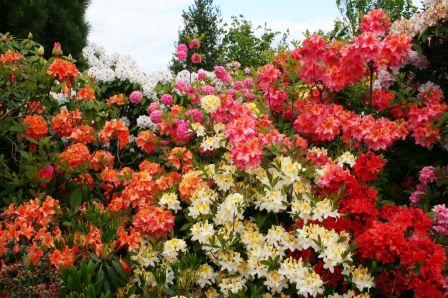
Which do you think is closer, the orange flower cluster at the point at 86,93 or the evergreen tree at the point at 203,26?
the orange flower cluster at the point at 86,93

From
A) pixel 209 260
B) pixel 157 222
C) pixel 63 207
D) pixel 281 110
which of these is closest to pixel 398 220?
pixel 209 260

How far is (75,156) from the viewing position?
3.98 m

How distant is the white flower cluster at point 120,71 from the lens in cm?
558

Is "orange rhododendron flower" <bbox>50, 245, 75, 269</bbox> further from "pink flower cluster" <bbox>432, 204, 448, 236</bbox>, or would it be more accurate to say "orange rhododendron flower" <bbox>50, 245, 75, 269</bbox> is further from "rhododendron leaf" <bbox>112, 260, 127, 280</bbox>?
"pink flower cluster" <bbox>432, 204, 448, 236</bbox>

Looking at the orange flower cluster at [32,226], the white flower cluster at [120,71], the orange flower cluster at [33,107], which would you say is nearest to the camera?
the orange flower cluster at [32,226]

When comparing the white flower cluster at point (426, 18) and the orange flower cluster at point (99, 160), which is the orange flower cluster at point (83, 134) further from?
the white flower cluster at point (426, 18)

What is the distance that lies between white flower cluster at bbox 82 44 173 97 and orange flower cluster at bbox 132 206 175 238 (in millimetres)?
2491

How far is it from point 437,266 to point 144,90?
140 inches

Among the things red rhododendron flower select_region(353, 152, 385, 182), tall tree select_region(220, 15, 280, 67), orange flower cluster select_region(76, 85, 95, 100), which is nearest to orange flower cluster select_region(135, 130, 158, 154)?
orange flower cluster select_region(76, 85, 95, 100)

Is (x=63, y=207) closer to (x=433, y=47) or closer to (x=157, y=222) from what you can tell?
(x=157, y=222)

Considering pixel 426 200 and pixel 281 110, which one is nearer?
pixel 426 200

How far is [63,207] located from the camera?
152 inches

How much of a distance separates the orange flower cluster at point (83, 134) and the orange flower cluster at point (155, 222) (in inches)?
45.6

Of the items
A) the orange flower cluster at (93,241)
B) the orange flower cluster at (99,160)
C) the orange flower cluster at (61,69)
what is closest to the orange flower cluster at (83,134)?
the orange flower cluster at (99,160)
